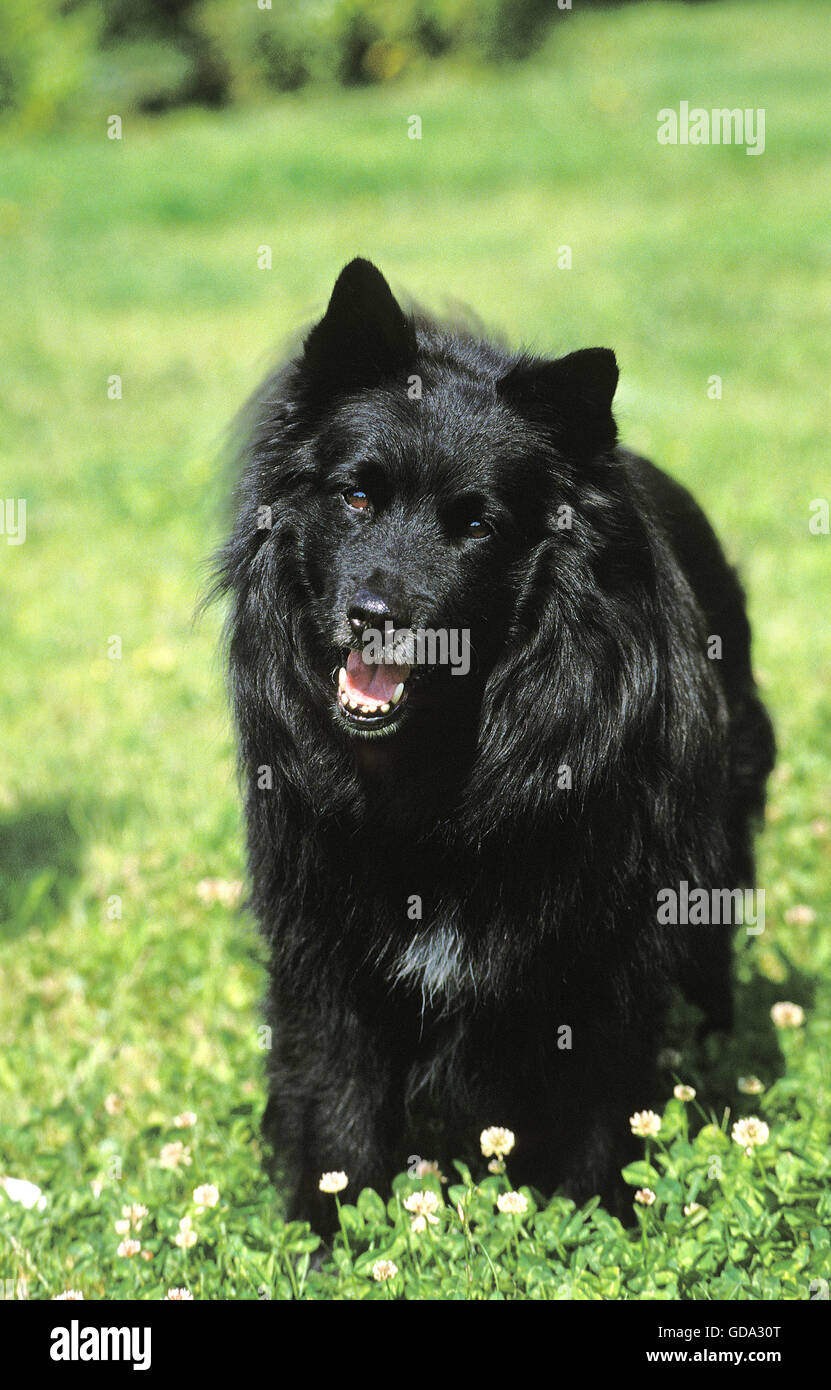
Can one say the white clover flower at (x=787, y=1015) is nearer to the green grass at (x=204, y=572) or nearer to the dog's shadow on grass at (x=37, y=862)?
the green grass at (x=204, y=572)

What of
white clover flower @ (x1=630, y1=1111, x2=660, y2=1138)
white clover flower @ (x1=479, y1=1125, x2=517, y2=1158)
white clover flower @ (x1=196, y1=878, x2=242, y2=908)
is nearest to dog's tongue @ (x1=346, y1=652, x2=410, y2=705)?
white clover flower @ (x1=479, y1=1125, x2=517, y2=1158)

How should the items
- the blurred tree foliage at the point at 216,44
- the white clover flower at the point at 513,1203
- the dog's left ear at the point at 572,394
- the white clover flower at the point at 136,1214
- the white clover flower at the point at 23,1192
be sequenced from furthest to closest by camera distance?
1. the blurred tree foliage at the point at 216,44
2. the white clover flower at the point at 23,1192
3. the white clover flower at the point at 136,1214
4. the white clover flower at the point at 513,1203
5. the dog's left ear at the point at 572,394

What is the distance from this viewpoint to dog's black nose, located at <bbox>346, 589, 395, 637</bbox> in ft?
8.11

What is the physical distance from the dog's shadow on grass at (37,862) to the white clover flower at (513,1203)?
6.52ft

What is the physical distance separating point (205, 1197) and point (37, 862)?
2.02m

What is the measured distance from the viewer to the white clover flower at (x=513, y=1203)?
276 centimetres

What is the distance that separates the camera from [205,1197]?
2893mm

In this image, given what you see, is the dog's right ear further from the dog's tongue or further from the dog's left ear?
the dog's tongue

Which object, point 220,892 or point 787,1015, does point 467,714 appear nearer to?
point 787,1015

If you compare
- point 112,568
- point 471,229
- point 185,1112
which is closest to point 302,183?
point 471,229

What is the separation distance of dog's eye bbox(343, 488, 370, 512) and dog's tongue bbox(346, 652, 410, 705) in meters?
0.29

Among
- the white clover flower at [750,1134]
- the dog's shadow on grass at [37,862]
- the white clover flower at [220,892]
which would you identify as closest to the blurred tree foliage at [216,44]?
the dog's shadow on grass at [37,862]

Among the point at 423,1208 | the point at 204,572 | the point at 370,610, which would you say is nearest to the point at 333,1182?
the point at 423,1208
